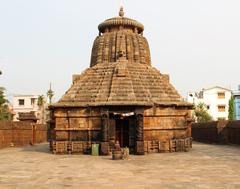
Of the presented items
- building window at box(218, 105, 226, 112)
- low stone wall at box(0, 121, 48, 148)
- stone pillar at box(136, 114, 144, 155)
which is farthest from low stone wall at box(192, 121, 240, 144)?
building window at box(218, 105, 226, 112)

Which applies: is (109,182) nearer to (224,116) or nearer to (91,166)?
(91,166)

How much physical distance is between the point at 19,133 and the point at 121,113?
13.9 metres

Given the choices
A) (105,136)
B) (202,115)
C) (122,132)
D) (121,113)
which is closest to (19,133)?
(122,132)

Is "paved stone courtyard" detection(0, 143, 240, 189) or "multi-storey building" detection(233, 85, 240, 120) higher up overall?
"multi-storey building" detection(233, 85, 240, 120)

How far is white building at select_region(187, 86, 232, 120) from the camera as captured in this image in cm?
5794

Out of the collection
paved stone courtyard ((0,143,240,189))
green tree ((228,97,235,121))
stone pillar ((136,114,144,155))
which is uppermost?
green tree ((228,97,235,121))

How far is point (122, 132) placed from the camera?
22.7 metres

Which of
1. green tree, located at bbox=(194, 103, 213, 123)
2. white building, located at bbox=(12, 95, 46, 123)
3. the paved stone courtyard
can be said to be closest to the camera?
the paved stone courtyard

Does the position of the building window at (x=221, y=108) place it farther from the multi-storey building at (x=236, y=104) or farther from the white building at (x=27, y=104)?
the white building at (x=27, y=104)

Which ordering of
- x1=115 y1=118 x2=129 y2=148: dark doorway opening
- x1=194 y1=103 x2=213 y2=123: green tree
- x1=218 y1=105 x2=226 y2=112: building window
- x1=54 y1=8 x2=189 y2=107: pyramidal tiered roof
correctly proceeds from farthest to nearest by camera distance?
x1=218 y1=105 x2=226 y2=112: building window → x1=194 y1=103 x2=213 y2=123: green tree → x1=115 y1=118 x2=129 y2=148: dark doorway opening → x1=54 y1=8 x2=189 y2=107: pyramidal tiered roof

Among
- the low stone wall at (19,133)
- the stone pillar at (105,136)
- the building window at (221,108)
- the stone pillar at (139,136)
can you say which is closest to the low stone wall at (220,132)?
the stone pillar at (139,136)

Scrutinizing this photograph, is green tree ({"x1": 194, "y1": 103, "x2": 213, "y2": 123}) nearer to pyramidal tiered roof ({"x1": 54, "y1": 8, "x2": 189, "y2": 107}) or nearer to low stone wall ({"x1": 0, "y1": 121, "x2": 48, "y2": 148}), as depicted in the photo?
low stone wall ({"x1": 0, "y1": 121, "x2": 48, "y2": 148})

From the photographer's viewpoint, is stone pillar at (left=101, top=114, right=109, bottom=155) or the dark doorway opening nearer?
stone pillar at (left=101, top=114, right=109, bottom=155)

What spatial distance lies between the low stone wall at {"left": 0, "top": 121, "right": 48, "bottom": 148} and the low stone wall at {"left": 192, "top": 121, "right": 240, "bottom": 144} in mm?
18857
